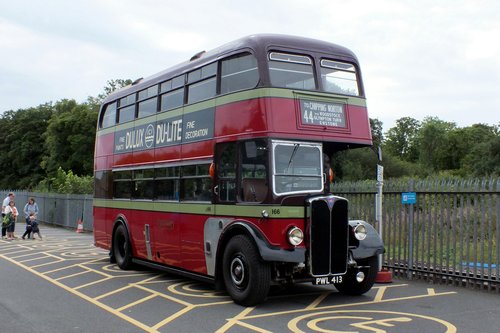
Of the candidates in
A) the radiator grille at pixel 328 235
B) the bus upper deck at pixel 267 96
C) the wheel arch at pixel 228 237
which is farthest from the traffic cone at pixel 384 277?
the wheel arch at pixel 228 237

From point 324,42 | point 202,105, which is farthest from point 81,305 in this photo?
point 324,42

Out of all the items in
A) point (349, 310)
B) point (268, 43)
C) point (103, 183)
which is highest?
point (268, 43)

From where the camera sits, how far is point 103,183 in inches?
572

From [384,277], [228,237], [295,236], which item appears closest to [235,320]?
[295,236]

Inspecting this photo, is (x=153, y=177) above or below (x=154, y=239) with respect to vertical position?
above

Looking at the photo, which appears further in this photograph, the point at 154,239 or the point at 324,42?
the point at 154,239

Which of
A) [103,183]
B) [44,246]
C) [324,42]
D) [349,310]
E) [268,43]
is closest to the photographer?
[349,310]

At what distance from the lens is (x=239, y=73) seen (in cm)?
928

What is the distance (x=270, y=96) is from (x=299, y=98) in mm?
A: 549

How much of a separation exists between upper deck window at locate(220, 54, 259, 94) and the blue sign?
14.3 ft

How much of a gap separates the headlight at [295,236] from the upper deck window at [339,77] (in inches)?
99.9

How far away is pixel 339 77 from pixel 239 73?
176 centimetres

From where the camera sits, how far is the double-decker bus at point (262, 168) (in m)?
8.46

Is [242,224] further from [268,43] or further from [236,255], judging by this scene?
[268,43]
